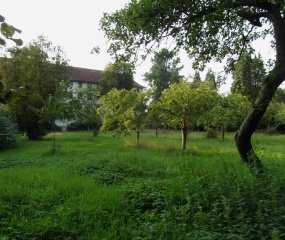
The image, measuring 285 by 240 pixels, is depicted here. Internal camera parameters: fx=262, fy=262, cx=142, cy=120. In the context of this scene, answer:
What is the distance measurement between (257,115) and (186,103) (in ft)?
37.3

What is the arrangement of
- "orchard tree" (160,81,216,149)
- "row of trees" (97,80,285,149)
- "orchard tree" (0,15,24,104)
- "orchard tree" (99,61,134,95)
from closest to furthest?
"orchard tree" (0,15,24,104) < "orchard tree" (160,81,216,149) < "row of trees" (97,80,285,149) < "orchard tree" (99,61,134,95)

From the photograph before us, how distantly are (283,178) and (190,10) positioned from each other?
157 inches

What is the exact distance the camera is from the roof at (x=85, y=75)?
5895cm

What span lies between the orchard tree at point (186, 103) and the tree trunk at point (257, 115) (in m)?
10.9

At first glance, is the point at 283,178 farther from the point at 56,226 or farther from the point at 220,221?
the point at 56,226

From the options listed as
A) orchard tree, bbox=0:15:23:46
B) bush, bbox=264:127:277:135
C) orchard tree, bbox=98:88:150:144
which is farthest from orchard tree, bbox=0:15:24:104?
bush, bbox=264:127:277:135

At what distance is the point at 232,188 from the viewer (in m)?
5.26

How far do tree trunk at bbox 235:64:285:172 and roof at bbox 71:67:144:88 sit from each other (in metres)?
54.5

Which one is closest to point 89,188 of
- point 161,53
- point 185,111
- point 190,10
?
point 161,53

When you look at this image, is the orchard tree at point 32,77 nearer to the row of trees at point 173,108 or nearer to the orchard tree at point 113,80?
the row of trees at point 173,108

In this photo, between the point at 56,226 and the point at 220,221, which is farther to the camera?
the point at 56,226

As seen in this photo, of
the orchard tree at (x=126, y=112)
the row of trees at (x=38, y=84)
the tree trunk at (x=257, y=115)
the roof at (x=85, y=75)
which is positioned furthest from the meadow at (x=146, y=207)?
the roof at (x=85, y=75)

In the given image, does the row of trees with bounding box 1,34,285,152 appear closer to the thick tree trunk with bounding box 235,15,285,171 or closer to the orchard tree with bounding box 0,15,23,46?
the thick tree trunk with bounding box 235,15,285,171

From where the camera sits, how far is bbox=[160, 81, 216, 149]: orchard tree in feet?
Result: 56.9
